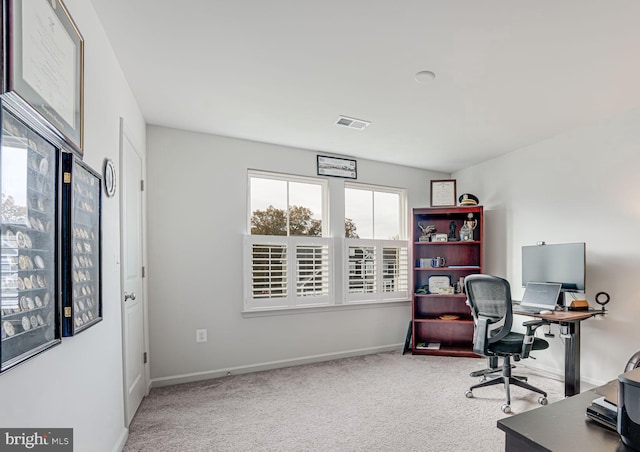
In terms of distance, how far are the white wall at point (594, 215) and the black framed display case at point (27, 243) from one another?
13.3ft

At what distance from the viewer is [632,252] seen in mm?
3021

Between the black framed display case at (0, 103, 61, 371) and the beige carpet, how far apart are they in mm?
1589

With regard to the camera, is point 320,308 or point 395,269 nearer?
point 320,308

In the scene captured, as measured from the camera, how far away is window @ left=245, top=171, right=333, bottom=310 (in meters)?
3.81

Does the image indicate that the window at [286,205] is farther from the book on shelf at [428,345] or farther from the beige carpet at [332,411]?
the book on shelf at [428,345]

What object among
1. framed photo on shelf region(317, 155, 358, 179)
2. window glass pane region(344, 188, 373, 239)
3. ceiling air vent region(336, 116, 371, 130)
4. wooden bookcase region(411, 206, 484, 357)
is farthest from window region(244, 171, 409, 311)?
ceiling air vent region(336, 116, 371, 130)

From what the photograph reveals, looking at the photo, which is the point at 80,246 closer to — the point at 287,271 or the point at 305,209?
the point at 287,271

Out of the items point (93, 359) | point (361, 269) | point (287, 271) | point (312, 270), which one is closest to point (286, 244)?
point (287, 271)

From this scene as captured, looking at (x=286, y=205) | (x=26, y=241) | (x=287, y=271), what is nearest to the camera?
(x=26, y=241)

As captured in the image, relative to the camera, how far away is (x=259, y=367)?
375 cm

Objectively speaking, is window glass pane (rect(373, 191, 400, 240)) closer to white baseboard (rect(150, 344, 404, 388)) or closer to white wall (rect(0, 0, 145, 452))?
white baseboard (rect(150, 344, 404, 388))

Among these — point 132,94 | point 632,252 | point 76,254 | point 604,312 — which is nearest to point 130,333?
point 76,254

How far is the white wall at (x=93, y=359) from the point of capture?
3.79ft

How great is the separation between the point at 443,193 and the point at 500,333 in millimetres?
2120
